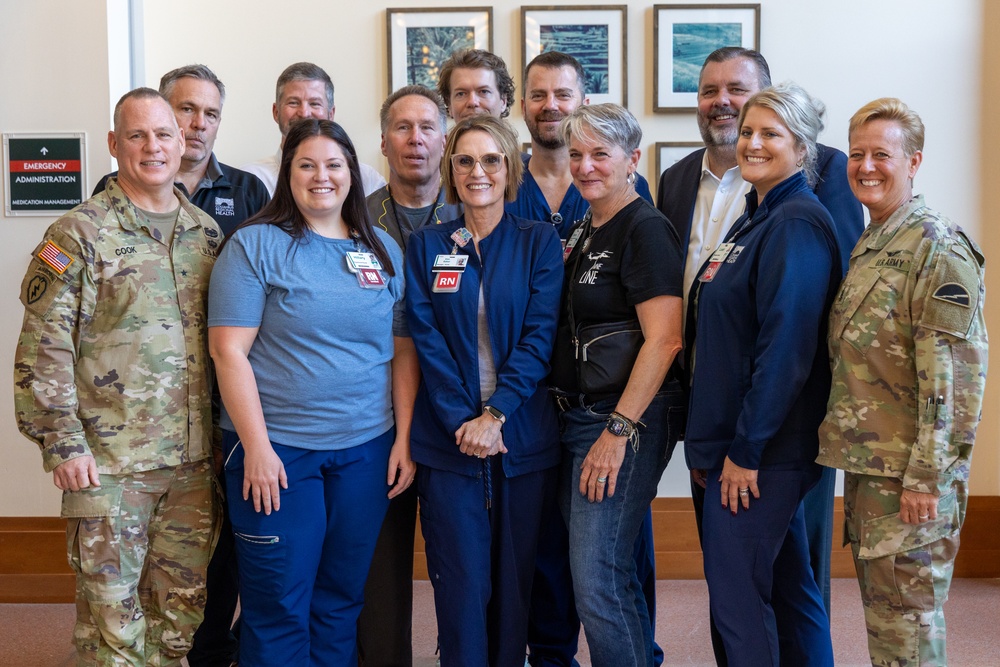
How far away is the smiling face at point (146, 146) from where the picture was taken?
236cm

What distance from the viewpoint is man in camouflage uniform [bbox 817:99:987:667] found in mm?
1979

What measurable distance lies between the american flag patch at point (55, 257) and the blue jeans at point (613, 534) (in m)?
1.43

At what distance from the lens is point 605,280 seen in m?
2.38

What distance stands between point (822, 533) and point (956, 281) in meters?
1.05

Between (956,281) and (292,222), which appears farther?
(292,222)

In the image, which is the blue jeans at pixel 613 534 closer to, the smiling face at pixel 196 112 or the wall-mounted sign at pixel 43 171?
the smiling face at pixel 196 112

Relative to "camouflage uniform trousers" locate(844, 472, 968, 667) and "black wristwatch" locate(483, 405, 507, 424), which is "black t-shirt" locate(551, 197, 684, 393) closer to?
"black wristwatch" locate(483, 405, 507, 424)

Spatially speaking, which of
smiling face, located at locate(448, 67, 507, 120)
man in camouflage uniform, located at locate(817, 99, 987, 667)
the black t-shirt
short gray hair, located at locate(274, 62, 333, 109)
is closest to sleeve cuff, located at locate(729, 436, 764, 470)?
man in camouflage uniform, located at locate(817, 99, 987, 667)

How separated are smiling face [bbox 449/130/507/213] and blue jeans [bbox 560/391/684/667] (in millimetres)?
652

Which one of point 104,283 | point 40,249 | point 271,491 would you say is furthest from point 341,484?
point 40,249

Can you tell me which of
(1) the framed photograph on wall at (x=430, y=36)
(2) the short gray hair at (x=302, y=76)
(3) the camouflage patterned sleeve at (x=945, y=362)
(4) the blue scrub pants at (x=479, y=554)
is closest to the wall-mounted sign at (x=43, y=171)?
(2) the short gray hair at (x=302, y=76)

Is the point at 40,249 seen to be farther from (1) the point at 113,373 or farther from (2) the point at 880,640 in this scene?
(2) the point at 880,640

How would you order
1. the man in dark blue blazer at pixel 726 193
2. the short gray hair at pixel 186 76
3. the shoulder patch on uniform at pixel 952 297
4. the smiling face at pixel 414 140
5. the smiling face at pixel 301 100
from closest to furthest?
1. the shoulder patch on uniform at pixel 952 297
2. the man in dark blue blazer at pixel 726 193
3. the smiling face at pixel 414 140
4. the short gray hair at pixel 186 76
5. the smiling face at pixel 301 100

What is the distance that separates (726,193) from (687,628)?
1788mm
